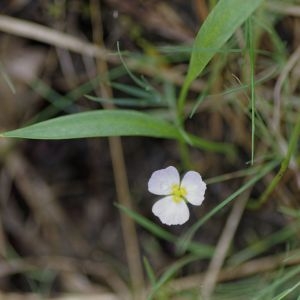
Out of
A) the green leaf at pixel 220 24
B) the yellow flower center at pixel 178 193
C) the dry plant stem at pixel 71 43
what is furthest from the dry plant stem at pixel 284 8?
the yellow flower center at pixel 178 193

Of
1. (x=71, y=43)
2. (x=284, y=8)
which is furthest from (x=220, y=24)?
(x=71, y=43)

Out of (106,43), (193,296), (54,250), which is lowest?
(193,296)

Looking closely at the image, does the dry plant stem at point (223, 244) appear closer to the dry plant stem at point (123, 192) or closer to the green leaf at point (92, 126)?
the dry plant stem at point (123, 192)

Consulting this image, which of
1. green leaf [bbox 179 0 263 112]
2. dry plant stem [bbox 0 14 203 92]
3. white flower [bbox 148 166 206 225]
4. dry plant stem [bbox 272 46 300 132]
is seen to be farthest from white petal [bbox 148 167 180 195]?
dry plant stem [bbox 0 14 203 92]

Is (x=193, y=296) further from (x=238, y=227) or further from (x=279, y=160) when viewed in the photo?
(x=279, y=160)

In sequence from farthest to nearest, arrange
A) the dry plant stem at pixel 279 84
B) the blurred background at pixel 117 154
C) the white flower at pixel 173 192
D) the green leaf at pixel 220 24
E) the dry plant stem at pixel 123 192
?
the dry plant stem at pixel 123 192
the blurred background at pixel 117 154
the dry plant stem at pixel 279 84
the white flower at pixel 173 192
the green leaf at pixel 220 24

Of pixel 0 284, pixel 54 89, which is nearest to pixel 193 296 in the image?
pixel 0 284
